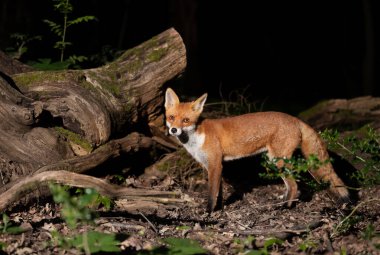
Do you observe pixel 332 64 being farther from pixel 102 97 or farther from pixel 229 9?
pixel 102 97

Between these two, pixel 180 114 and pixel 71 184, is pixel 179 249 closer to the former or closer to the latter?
pixel 71 184

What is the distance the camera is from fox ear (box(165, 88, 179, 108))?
19.5 ft

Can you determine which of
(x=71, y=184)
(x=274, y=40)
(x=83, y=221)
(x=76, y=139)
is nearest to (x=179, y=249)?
(x=83, y=221)

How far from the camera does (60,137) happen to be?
5.35 meters

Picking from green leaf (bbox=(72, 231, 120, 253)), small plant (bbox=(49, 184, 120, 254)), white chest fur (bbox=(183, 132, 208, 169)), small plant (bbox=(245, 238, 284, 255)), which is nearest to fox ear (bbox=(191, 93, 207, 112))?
white chest fur (bbox=(183, 132, 208, 169))

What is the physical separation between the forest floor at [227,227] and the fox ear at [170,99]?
3.46ft

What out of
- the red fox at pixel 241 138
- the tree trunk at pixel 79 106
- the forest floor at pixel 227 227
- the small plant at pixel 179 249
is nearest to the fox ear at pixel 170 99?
the red fox at pixel 241 138

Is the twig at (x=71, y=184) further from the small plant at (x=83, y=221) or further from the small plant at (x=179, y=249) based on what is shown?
the small plant at (x=179, y=249)

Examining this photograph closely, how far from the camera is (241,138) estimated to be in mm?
6000

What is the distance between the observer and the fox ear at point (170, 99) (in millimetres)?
5943

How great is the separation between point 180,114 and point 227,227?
153 centimetres

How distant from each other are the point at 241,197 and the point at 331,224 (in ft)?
4.99

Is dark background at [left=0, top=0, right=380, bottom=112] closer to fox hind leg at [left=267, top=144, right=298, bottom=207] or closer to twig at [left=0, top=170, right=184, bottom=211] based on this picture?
fox hind leg at [left=267, top=144, right=298, bottom=207]

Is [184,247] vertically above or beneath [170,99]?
beneath
